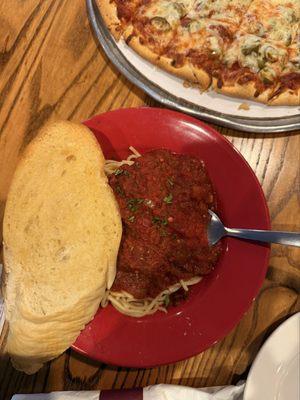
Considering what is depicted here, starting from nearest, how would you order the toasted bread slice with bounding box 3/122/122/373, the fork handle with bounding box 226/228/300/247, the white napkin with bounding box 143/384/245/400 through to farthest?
the toasted bread slice with bounding box 3/122/122/373
the fork handle with bounding box 226/228/300/247
the white napkin with bounding box 143/384/245/400

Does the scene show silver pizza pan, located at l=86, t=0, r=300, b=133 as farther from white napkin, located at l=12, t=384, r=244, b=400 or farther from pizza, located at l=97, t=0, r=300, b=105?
white napkin, located at l=12, t=384, r=244, b=400

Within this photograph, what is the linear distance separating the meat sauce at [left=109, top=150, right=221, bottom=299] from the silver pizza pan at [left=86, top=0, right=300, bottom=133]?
251mm

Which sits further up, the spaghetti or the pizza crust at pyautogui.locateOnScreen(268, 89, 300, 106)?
the pizza crust at pyautogui.locateOnScreen(268, 89, 300, 106)

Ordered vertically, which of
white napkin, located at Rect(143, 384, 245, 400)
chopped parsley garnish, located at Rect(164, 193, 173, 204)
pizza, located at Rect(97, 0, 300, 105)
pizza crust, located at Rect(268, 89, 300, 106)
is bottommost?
white napkin, located at Rect(143, 384, 245, 400)

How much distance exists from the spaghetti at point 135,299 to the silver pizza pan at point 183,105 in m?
0.31

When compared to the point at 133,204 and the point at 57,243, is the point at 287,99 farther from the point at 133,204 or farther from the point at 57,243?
the point at 57,243

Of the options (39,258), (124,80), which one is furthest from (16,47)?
(39,258)

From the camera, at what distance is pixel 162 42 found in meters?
2.20

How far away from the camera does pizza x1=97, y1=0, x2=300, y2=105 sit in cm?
216

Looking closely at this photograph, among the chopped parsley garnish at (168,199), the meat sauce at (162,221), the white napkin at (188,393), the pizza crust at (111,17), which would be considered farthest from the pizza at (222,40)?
the white napkin at (188,393)

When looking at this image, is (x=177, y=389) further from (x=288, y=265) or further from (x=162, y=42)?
(x=162, y=42)

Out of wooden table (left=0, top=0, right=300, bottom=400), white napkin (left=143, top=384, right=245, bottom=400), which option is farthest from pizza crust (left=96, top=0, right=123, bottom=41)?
white napkin (left=143, top=384, right=245, bottom=400)

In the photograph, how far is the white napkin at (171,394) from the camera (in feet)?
6.57

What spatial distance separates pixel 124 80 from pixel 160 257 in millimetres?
915
